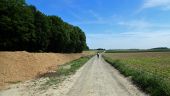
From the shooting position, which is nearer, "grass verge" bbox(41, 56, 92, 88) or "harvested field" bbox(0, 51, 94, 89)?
"grass verge" bbox(41, 56, 92, 88)

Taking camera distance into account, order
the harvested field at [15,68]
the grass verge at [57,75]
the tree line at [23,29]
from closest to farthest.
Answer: the grass verge at [57,75], the harvested field at [15,68], the tree line at [23,29]

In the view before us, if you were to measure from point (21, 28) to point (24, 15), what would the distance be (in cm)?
395

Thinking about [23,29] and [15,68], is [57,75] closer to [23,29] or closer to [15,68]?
[15,68]

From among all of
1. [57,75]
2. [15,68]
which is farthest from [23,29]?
[57,75]

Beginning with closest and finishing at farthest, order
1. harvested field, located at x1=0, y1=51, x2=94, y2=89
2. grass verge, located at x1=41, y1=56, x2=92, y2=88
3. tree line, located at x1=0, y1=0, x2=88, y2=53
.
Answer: grass verge, located at x1=41, y1=56, x2=92, y2=88 < harvested field, located at x1=0, y1=51, x2=94, y2=89 < tree line, located at x1=0, y1=0, x2=88, y2=53

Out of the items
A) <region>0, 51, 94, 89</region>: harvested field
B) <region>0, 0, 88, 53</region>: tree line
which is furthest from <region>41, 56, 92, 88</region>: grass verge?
<region>0, 0, 88, 53</region>: tree line

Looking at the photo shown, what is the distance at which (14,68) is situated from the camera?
36375 mm

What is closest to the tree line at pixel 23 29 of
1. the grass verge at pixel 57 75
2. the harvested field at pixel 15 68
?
the harvested field at pixel 15 68

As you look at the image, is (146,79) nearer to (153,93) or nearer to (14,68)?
(153,93)

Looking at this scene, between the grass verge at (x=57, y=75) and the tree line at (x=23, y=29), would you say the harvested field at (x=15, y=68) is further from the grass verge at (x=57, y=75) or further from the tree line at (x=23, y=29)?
the tree line at (x=23, y=29)

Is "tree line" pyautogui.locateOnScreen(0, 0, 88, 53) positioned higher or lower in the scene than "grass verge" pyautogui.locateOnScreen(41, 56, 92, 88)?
higher

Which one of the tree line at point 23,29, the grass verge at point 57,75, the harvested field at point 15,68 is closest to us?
the grass verge at point 57,75

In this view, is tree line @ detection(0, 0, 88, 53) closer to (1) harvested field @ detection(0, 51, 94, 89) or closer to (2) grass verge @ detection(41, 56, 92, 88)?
(1) harvested field @ detection(0, 51, 94, 89)

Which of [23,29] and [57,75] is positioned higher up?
[23,29]
